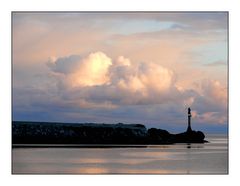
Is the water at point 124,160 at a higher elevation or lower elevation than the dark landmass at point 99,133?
lower

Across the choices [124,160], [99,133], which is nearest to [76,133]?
[99,133]

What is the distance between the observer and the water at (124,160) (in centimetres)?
537

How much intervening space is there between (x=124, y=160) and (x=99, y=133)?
12.1 inches

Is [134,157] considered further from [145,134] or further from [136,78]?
[136,78]

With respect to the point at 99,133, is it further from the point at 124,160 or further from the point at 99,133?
the point at 124,160

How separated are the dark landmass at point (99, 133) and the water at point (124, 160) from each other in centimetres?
7

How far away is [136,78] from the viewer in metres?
5.46

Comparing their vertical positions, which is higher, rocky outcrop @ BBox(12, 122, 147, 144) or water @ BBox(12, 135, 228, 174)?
rocky outcrop @ BBox(12, 122, 147, 144)

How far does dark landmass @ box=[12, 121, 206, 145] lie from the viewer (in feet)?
17.7

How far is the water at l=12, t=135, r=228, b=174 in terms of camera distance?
537cm
